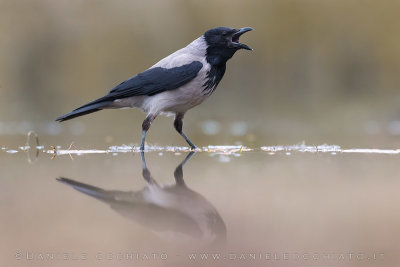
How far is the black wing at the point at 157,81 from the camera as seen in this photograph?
6613mm

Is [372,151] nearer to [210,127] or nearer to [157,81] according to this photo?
[157,81]

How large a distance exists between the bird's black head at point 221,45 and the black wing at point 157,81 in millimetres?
240

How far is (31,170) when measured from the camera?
5238 millimetres

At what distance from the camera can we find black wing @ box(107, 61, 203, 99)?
6.61 m

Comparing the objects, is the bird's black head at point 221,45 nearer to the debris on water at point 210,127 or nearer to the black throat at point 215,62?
the black throat at point 215,62

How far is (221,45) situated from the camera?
6.89m

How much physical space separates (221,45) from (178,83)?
0.69 metres

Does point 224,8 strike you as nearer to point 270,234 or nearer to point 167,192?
point 167,192

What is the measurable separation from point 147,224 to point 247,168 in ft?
7.11

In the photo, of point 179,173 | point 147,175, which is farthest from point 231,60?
point 147,175

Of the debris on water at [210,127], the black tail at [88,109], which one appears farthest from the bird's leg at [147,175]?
the debris on water at [210,127]

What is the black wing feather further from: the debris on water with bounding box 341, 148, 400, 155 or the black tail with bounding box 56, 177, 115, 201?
the black tail with bounding box 56, 177, 115, 201

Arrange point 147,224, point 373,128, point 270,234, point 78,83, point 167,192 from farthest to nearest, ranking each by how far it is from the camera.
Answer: point 78,83 < point 373,128 < point 167,192 < point 147,224 < point 270,234

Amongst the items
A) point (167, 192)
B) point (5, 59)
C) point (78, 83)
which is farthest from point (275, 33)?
point (167, 192)
